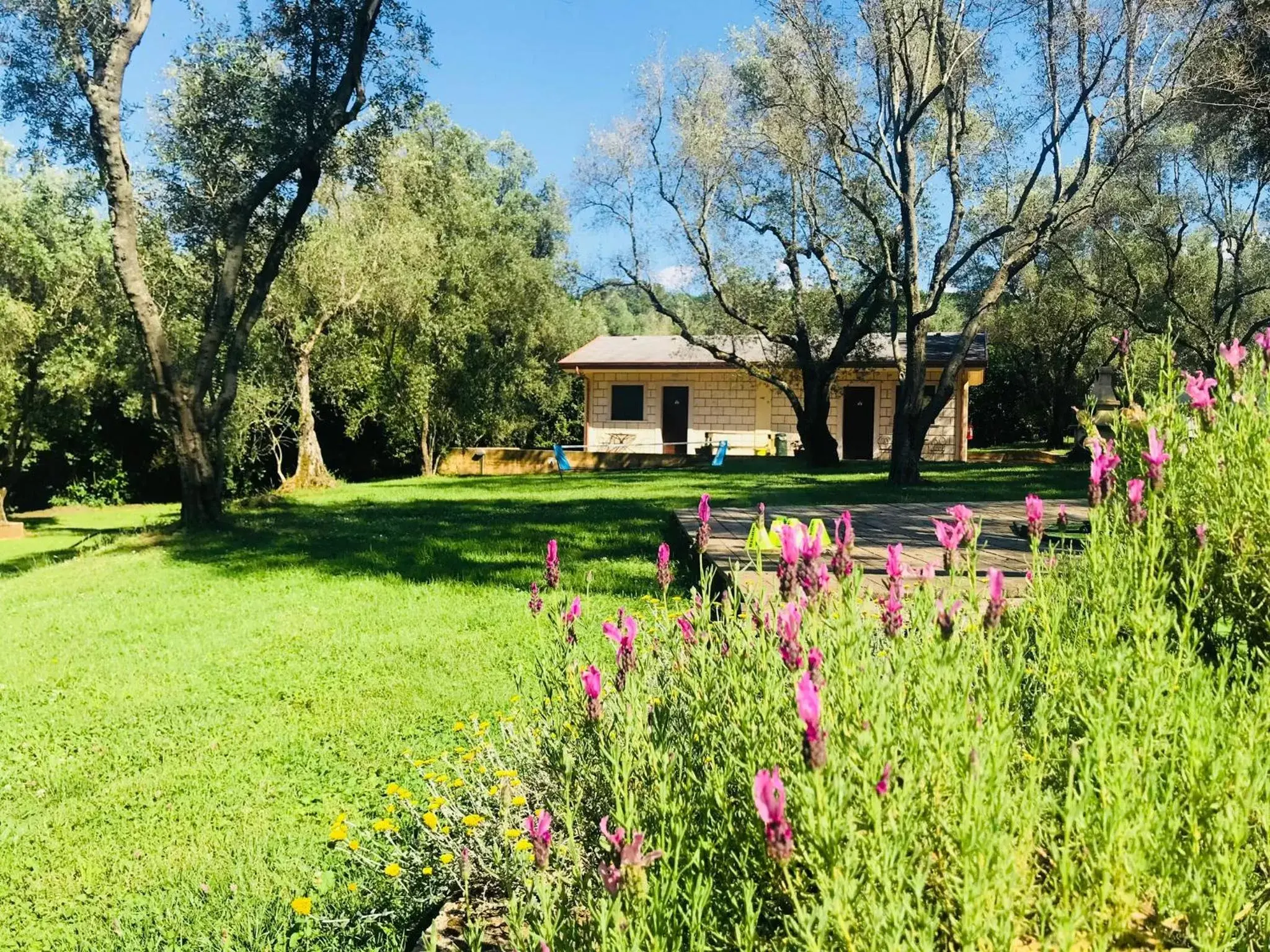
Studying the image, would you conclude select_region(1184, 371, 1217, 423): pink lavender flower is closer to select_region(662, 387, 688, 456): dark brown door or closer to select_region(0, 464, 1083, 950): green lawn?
select_region(0, 464, 1083, 950): green lawn

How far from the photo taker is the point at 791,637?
151 cm

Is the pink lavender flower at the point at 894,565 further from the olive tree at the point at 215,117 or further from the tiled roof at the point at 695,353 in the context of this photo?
the tiled roof at the point at 695,353

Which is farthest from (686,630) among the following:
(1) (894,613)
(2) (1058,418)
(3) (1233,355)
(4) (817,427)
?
(2) (1058,418)

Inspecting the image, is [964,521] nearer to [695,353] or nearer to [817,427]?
[817,427]

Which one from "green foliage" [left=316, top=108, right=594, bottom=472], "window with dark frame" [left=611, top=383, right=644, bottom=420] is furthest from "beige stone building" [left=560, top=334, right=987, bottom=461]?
"green foliage" [left=316, top=108, right=594, bottom=472]

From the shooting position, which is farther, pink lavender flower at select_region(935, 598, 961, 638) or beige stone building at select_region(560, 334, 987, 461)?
beige stone building at select_region(560, 334, 987, 461)

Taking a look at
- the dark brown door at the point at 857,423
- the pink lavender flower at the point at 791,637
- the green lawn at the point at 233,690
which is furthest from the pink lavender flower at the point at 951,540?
the dark brown door at the point at 857,423

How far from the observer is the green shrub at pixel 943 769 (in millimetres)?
1143

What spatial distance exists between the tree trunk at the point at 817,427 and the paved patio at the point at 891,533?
9653 mm

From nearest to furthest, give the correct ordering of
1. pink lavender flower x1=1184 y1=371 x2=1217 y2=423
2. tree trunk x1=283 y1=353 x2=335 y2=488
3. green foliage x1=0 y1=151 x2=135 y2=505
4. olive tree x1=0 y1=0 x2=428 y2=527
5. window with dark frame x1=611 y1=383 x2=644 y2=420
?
pink lavender flower x1=1184 y1=371 x2=1217 y2=423
olive tree x1=0 y1=0 x2=428 y2=527
green foliage x1=0 y1=151 x2=135 y2=505
tree trunk x1=283 y1=353 x2=335 y2=488
window with dark frame x1=611 y1=383 x2=644 y2=420

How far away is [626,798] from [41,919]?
2.50 m

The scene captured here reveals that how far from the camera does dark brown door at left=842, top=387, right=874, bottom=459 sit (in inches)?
1014

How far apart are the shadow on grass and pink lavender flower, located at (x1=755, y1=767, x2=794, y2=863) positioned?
3.38m

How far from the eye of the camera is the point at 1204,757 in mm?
1336
